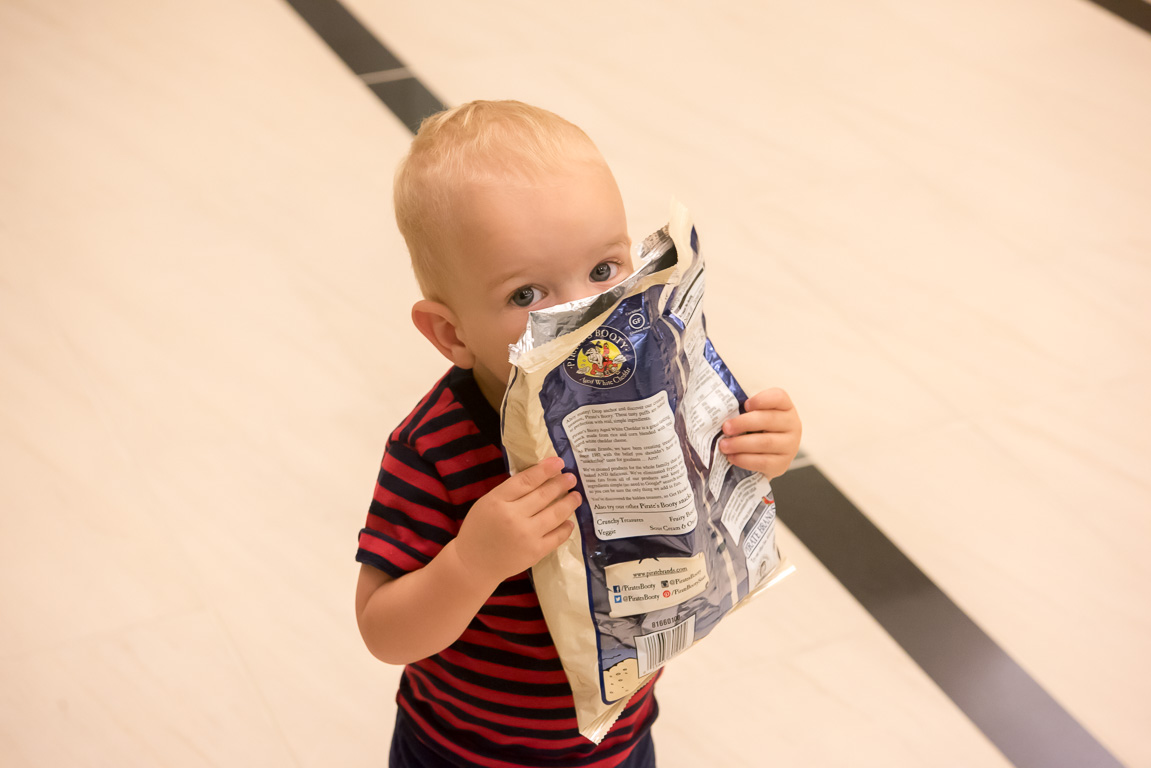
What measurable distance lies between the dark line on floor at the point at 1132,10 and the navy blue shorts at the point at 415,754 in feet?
8.32

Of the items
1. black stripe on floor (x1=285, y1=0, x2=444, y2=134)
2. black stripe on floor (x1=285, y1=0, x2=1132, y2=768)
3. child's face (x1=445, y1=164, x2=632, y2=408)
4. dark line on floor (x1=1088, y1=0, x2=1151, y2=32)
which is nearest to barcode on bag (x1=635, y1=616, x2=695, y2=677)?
child's face (x1=445, y1=164, x2=632, y2=408)

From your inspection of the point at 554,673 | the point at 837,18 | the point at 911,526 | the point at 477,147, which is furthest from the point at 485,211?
the point at 837,18

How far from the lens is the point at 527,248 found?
0.68 metres

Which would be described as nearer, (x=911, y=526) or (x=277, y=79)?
(x=911, y=526)

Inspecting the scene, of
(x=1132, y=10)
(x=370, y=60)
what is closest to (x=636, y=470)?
(x=370, y=60)

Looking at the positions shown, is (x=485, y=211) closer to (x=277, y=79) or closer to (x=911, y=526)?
(x=911, y=526)

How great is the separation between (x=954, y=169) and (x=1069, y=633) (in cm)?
111

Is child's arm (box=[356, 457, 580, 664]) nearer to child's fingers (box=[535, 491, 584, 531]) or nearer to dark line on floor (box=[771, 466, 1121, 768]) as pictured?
child's fingers (box=[535, 491, 584, 531])

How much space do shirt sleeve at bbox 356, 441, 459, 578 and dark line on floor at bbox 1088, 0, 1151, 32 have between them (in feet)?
8.77

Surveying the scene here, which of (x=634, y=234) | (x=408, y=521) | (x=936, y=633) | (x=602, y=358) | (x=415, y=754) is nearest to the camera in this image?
(x=602, y=358)

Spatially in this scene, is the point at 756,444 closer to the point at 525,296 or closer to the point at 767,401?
the point at 767,401

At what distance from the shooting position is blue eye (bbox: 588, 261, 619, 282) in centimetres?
72

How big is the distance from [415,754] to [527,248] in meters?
0.47

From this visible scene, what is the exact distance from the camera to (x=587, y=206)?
0.70 m
